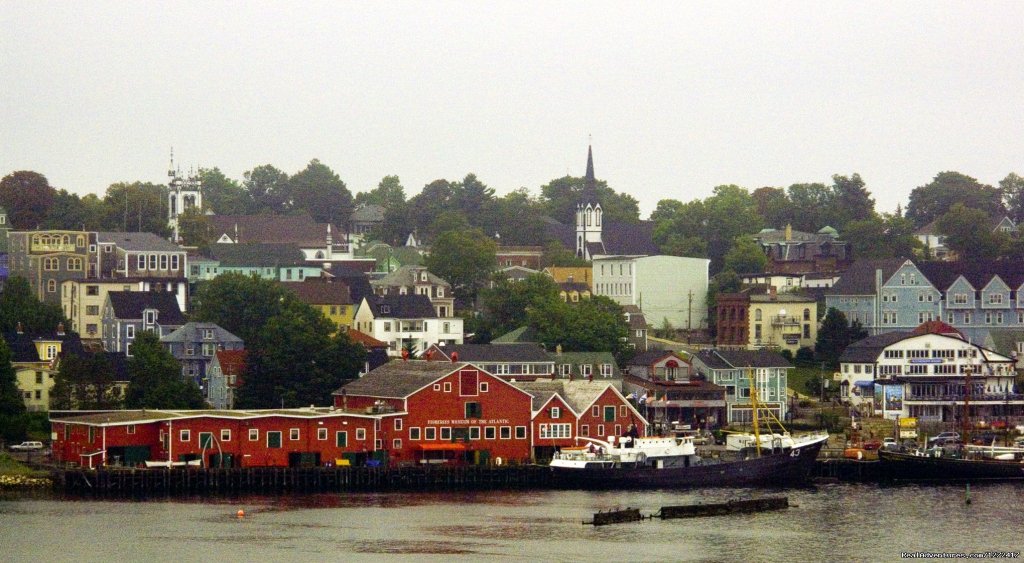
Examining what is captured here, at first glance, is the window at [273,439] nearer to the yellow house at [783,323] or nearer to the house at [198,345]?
the house at [198,345]

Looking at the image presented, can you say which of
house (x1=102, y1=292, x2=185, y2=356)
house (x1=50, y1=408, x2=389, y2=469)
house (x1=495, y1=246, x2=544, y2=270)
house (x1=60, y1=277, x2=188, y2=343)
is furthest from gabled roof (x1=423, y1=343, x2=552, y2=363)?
house (x1=495, y1=246, x2=544, y2=270)

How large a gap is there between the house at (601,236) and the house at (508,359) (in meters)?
58.7

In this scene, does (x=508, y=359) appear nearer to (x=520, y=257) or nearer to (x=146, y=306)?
(x=146, y=306)

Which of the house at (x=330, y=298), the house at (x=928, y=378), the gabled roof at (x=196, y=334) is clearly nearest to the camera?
the house at (x=928, y=378)

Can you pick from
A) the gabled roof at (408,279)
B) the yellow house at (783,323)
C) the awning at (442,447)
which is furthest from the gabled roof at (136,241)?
the awning at (442,447)

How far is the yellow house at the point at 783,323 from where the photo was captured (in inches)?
5349

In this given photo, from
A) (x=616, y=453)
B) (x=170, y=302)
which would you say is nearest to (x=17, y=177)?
(x=170, y=302)

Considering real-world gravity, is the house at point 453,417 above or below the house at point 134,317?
below

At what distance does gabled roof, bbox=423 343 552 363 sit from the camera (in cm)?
11325

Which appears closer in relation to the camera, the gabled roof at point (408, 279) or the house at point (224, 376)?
the house at point (224, 376)

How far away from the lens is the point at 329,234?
178 m

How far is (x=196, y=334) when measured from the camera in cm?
11969

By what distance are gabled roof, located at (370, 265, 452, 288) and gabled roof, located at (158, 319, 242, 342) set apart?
73.8 feet

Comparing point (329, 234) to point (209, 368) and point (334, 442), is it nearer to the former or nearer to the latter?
point (209, 368)
